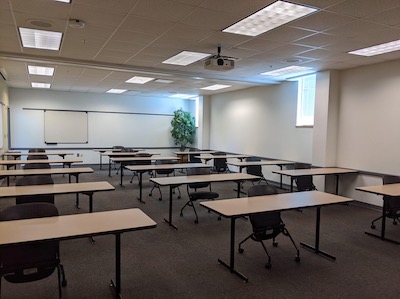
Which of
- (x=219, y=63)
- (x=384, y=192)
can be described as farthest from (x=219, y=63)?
(x=384, y=192)

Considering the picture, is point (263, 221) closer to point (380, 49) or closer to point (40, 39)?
point (380, 49)

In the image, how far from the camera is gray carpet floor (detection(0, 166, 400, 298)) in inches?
114

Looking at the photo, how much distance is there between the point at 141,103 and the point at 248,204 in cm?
1012

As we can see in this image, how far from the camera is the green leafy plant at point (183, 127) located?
1259 cm

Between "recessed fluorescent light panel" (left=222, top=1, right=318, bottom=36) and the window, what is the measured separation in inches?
150

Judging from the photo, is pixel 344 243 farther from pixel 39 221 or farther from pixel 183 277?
pixel 39 221

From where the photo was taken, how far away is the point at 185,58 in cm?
A: 598

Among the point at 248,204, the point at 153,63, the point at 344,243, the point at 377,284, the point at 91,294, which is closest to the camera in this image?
the point at 91,294

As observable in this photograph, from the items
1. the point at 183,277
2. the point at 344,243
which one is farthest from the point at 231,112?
the point at 183,277

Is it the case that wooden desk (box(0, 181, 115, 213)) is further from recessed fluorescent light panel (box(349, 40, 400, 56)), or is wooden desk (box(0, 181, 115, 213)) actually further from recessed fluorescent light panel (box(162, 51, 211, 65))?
recessed fluorescent light panel (box(349, 40, 400, 56))

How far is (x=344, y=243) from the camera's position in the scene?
422 centimetres

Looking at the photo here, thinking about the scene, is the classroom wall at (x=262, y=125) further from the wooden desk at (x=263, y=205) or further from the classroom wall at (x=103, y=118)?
the wooden desk at (x=263, y=205)

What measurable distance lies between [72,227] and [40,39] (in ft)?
12.1


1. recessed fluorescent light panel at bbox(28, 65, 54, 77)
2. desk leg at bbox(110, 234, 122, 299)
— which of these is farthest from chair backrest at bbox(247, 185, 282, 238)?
recessed fluorescent light panel at bbox(28, 65, 54, 77)
